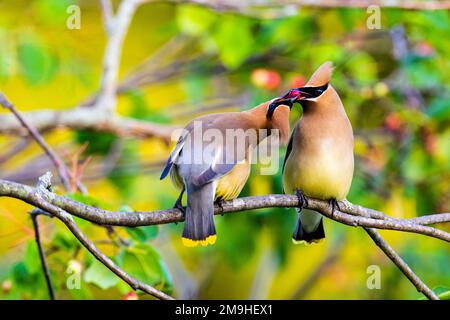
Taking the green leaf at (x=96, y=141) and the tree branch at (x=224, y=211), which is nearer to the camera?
the tree branch at (x=224, y=211)

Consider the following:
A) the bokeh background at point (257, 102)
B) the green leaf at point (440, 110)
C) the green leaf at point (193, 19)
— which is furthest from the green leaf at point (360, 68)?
the green leaf at point (193, 19)

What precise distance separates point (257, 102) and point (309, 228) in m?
1.01

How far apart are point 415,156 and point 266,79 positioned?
1.07m

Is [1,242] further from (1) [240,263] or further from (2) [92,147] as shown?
(1) [240,263]

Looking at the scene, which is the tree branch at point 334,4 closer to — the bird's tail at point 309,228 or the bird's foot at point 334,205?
the bird's tail at point 309,228

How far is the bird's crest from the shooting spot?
3.16 meters

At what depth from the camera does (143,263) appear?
318 cm

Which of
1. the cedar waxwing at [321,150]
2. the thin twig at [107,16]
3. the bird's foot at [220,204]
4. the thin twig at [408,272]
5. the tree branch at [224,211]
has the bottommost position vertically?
the thin twig at [408,272]

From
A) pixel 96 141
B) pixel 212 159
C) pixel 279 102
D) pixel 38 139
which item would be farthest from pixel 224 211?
pixel 96 141

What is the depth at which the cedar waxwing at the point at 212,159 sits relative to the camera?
9.56 feet

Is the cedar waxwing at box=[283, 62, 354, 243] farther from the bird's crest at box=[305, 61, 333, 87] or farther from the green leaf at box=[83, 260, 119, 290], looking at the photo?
the green leaf at box=[83, 260, 119, 290]

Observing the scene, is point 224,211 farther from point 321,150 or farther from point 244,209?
point 321,150

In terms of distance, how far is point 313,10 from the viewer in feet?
17.0

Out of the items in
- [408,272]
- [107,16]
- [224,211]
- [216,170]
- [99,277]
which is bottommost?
[408,272]
